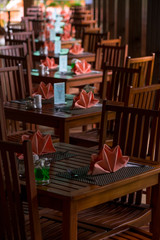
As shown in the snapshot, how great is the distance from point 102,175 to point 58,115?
129cm

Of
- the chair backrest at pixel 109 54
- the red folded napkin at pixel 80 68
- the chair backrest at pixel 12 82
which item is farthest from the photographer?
the chair backrest at pixel 109 54

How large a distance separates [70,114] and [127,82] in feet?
2.99

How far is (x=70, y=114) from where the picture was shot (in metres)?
3.71

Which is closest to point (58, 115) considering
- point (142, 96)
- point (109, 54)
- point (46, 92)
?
point (46, 92)

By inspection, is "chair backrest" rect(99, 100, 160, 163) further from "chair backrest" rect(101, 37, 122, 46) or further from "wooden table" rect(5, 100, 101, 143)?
"chair backrest" rect(101, 37, 122, 46)

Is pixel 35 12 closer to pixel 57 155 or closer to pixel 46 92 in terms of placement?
pixel 46 92

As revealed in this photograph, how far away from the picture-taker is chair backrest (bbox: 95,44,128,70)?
5.88 m

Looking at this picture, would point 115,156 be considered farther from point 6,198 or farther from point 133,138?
point 6,198

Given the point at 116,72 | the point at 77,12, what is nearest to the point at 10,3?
the point at 77,12

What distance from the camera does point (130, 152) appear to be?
2.93 meters

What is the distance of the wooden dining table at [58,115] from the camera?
3651mm

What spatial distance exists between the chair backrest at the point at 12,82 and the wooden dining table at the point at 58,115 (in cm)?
38

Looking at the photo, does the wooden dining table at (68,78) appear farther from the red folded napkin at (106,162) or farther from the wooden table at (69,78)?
the red folded napkin at (106,162)

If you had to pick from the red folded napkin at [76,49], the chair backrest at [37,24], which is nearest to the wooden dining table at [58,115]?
the red folded napkin at [76,49]
